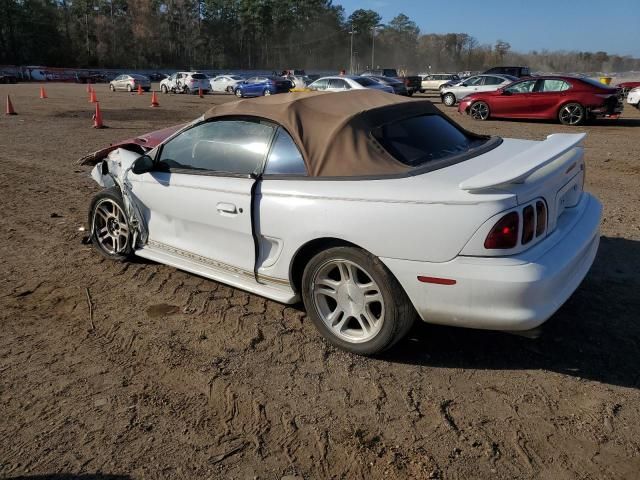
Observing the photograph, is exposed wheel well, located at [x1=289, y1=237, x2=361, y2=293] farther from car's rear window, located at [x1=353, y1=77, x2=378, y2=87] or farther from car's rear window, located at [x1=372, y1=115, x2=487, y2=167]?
car's rear window, located at [x1=353, y1=77, x2=378, y2=87]

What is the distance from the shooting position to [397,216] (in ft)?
9.37

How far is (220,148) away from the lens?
12.6 ft

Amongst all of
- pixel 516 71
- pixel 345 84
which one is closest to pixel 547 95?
pixel 345 84

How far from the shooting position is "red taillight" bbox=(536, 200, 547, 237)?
2873 mm

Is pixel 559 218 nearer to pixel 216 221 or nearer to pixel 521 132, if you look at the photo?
pixel 216 221

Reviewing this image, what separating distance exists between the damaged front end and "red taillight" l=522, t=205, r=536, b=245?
9.81 ft

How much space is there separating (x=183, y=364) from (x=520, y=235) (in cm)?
211

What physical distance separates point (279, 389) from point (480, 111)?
1631 cm

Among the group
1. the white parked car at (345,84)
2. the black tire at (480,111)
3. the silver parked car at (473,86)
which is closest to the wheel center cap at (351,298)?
the black tire at (480,111)

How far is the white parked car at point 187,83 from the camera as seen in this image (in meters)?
37.2

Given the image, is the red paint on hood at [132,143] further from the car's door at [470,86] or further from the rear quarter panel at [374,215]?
the car's door at [470,86]

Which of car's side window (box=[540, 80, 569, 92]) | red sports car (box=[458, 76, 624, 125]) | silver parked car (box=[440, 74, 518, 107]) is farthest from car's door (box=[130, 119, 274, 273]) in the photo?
silver parked car (box=[440, 74, 518, 107])

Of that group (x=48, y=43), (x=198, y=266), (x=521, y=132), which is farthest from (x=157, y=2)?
(x=198, y=266)

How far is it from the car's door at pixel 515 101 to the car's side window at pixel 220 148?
1447 cm
